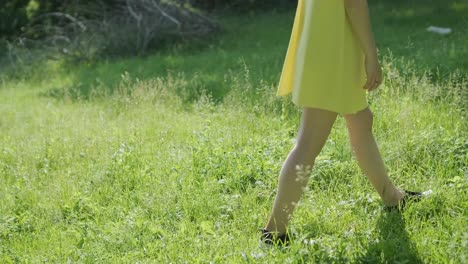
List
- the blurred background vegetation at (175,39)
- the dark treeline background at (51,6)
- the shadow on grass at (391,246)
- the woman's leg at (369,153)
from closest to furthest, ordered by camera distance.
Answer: the shadow on grass at (391,246) < the woman's leg at (369,153) < the blurred background vegetation at (175,39) < the dark treeline background at (51,6)

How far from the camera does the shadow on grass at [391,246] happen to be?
2719 mm

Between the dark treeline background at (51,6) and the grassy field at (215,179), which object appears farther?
the dark treeline background at (51,6)

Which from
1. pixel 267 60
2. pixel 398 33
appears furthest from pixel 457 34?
pixel 267 60

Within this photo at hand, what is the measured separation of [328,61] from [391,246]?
922 mm

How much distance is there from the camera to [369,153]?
3.13 m

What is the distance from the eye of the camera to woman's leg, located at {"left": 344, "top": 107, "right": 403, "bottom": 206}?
121 inches

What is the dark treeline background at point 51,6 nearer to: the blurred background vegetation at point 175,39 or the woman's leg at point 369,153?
the blurred background vegetation at point 175,39

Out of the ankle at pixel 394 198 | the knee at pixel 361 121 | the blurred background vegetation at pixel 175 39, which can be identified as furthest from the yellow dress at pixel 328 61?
the blurred background vegetation at pixel 175 39

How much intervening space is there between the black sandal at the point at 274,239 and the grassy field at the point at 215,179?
0.06 m

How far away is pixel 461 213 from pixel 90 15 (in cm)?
1043

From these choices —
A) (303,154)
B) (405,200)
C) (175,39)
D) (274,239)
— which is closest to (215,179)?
(274,239)

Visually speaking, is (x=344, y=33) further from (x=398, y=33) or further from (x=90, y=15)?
(x=90, y=15)

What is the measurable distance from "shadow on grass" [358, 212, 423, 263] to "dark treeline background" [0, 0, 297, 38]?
32.7 ft

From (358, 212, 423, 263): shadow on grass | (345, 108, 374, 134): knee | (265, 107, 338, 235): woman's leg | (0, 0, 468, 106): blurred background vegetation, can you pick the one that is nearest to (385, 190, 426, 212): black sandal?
(358, 212, 423, 263): shadow on grass
